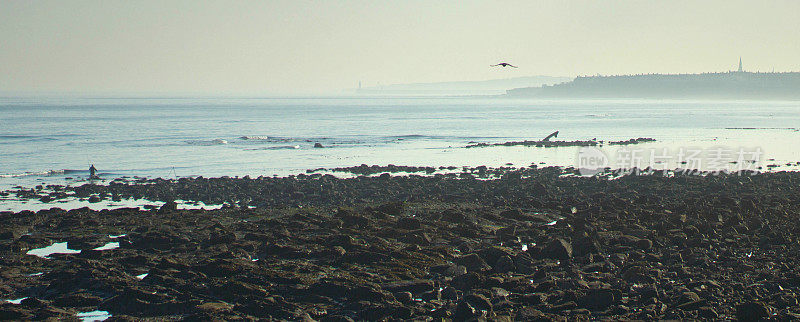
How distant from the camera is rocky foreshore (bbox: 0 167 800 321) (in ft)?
34.8

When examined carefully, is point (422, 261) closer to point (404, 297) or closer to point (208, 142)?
point (404, 297)

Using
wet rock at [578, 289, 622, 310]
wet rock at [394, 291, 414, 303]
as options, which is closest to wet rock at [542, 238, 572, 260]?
wet rock at [578, 289, 622, 310]

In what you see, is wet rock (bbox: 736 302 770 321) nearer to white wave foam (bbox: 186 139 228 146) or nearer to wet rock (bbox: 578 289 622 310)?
wet rock (bbox: 578 289 622 310)

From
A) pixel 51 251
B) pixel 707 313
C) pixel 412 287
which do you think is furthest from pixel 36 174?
pixel 707 313

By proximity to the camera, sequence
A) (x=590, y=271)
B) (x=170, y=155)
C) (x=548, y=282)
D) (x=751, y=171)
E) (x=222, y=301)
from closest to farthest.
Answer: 1. (x=222, y=301)
2. (x=548, y=282)
3. (x=590, y=271)
4. (x=751, y=171)
5. (x=170, y=155)

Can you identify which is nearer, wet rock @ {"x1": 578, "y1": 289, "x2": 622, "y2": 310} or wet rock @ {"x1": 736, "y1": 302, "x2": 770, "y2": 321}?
wet rock @ {"x1": 736, "y1": 302, "x2": 770, "y2": 321}

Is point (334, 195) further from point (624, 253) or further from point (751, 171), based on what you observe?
point (751, 171)

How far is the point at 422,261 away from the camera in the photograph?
1327 cm

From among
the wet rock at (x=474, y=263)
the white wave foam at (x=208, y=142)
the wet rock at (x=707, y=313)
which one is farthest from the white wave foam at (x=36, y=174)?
the wet rock at (x=707, y=313)

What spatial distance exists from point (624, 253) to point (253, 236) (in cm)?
713

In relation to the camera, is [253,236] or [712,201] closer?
[253,236]

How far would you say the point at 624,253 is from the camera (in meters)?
14.2

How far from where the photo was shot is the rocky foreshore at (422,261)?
10.6 metres

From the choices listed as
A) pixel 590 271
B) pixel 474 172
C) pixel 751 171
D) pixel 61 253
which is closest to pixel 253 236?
pixel 61 253
